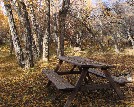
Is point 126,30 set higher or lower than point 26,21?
lower

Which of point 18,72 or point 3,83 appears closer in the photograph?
point 3,83

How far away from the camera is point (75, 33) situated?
39.7 metres

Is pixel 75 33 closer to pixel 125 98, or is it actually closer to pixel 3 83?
pixel 3 83

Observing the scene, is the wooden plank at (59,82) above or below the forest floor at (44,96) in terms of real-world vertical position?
above

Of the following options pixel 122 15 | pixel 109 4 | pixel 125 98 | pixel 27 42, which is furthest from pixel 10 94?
pixel 109 4

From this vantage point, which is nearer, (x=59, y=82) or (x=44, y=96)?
(x=59, y=82)

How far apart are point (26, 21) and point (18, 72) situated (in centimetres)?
283

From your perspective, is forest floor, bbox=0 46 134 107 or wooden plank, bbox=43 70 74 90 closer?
wooden plank, bbox=43 70 74 90

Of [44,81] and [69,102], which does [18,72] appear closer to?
[44,81]

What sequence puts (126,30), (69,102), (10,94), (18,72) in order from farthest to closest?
1. (126,30)
2. (18,72)
3. (10,94)
4. (69,102)

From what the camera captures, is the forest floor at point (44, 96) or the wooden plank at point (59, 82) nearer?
the wooden plank at point (59, 82)

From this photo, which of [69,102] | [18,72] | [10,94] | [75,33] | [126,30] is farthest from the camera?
[126,30]

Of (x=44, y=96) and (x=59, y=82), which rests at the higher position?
(x=59, y=82)

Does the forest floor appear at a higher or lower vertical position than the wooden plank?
lower
